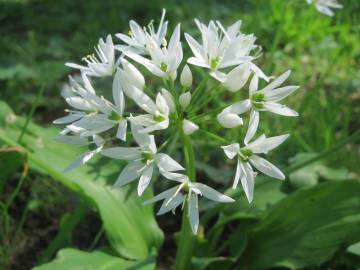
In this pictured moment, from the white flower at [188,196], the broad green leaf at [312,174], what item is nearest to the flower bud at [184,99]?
the white flower at [188,196]

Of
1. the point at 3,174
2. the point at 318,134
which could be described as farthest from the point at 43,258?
the point at 318,134

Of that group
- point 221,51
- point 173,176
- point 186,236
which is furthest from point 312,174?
point 173,176

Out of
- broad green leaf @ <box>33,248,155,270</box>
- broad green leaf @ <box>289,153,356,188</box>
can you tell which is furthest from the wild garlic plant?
broad green leaf @ <box>289,153,356,188</box>

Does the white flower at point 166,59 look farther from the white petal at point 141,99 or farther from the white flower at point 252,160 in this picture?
the white flower at point 252,160

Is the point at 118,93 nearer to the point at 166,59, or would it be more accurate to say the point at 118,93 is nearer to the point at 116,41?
the point at 166,59

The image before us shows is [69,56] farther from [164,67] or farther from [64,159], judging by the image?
[164,67]

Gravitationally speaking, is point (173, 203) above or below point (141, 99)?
below
